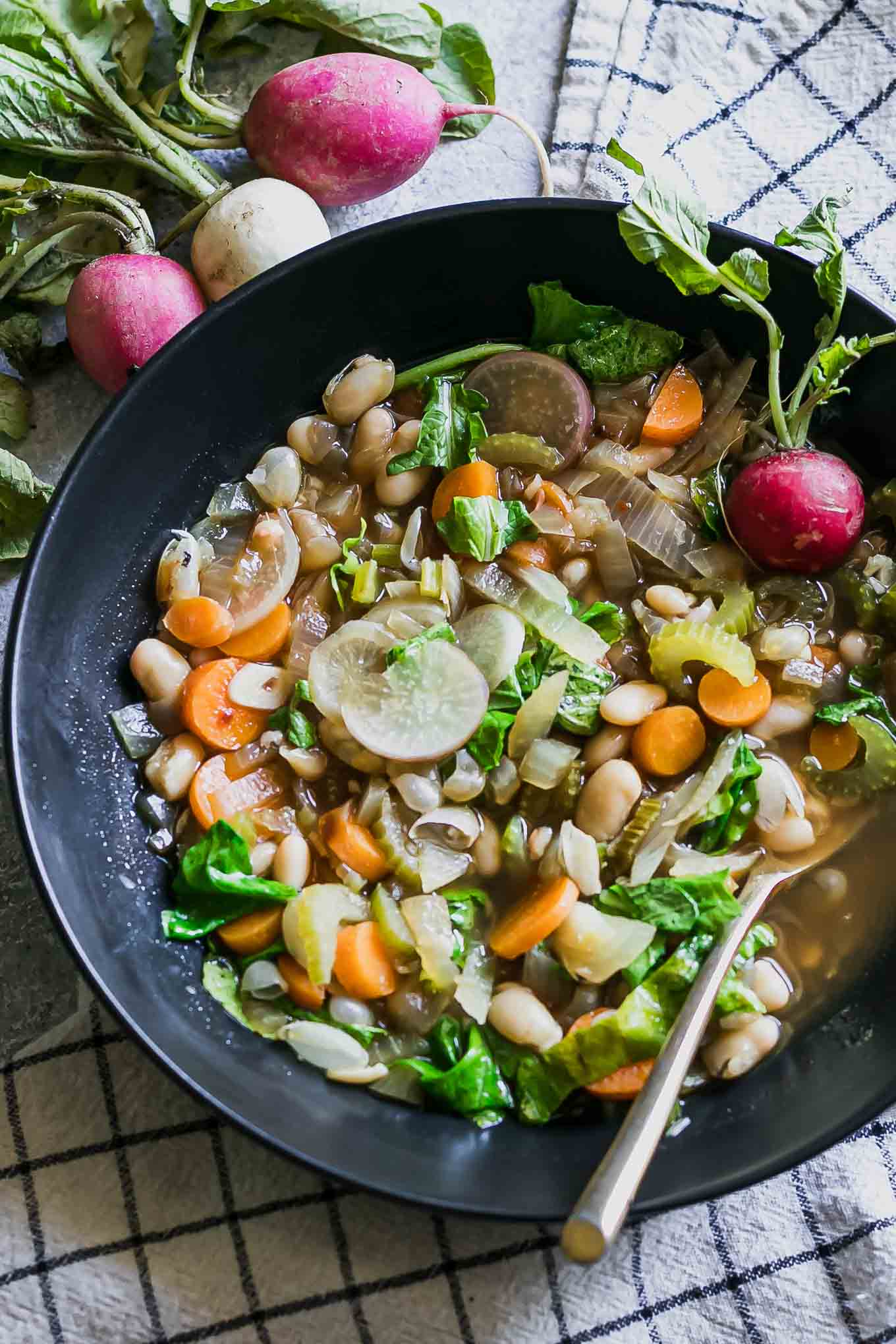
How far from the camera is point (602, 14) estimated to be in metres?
2.95

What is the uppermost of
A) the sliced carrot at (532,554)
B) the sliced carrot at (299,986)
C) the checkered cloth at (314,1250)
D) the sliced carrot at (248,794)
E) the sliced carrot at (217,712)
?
the sliced carrot at (532,554)

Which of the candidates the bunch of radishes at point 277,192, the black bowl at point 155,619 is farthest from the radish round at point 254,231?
the black bowl at point 155,619

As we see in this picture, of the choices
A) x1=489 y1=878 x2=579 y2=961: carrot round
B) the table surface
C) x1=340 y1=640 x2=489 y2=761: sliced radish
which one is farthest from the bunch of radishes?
x1=489 y1=878 x2=579 y2=961: carrot round

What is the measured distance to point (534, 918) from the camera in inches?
90.3

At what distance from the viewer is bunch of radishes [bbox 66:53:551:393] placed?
2.62 metres

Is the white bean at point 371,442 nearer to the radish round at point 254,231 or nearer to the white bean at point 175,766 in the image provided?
the radish round at point 254,231

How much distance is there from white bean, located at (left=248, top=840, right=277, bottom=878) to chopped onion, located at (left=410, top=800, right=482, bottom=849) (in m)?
0.28

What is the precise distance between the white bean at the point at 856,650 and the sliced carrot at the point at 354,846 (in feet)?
3.43

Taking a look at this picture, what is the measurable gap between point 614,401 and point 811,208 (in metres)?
0.71

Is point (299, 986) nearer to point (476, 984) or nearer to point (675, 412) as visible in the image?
point (476, 984)

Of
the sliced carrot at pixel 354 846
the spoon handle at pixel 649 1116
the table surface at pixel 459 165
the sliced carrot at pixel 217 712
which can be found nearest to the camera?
the spoon handle at pixel 649 1116

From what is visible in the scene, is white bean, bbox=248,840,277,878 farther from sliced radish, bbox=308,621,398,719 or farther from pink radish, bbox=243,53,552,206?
pink radish, bbox=243,53,552,206

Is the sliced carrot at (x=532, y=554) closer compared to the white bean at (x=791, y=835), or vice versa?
the white bean at (x=791, y=835)

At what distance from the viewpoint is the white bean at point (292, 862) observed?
2.35m
